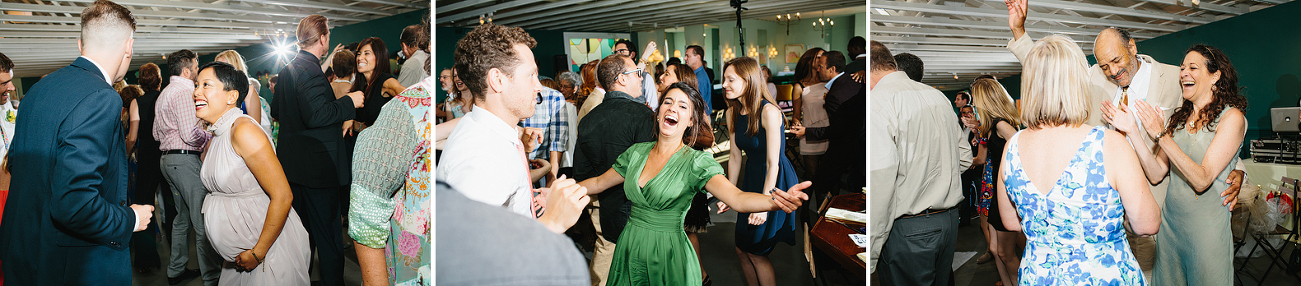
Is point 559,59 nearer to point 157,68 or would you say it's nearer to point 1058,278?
point 157,68

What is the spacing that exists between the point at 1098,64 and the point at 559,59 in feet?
6.97

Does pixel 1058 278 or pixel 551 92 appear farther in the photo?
pixel 551 92

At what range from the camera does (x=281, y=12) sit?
2.57m

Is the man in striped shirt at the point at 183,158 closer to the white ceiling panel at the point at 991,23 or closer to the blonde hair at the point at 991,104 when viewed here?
the white ceiling panel at the point at 991,23

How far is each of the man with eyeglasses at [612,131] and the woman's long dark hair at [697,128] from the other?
0.48 feet

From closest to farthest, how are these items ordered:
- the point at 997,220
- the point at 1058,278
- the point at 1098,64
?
the point at 1058,278 → the point at 1098,64 → the point at 997,220

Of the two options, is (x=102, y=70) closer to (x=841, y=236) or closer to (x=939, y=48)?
(x=841, y=236)

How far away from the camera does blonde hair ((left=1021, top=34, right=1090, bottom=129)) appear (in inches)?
74.5

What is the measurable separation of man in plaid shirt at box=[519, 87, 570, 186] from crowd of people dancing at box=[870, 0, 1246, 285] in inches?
52.9

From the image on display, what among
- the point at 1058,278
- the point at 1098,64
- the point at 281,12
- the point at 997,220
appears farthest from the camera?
the point at 281,12

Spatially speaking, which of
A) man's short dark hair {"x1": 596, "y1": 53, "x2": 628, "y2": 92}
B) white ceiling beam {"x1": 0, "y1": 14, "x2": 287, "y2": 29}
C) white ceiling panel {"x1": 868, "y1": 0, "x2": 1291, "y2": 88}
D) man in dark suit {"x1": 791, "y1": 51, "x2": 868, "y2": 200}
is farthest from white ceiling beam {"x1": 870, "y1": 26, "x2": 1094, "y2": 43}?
white ceiling beam {"x1": 0, "y1": 14, "x2": 287, "y2": 29}

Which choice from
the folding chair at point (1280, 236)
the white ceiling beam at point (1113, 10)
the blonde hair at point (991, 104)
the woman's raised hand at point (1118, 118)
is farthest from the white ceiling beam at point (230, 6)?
the folding chair at point (1280, 236)

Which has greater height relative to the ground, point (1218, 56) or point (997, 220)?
point (1218, 56)

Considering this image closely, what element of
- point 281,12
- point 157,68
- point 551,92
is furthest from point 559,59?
point 157,68
